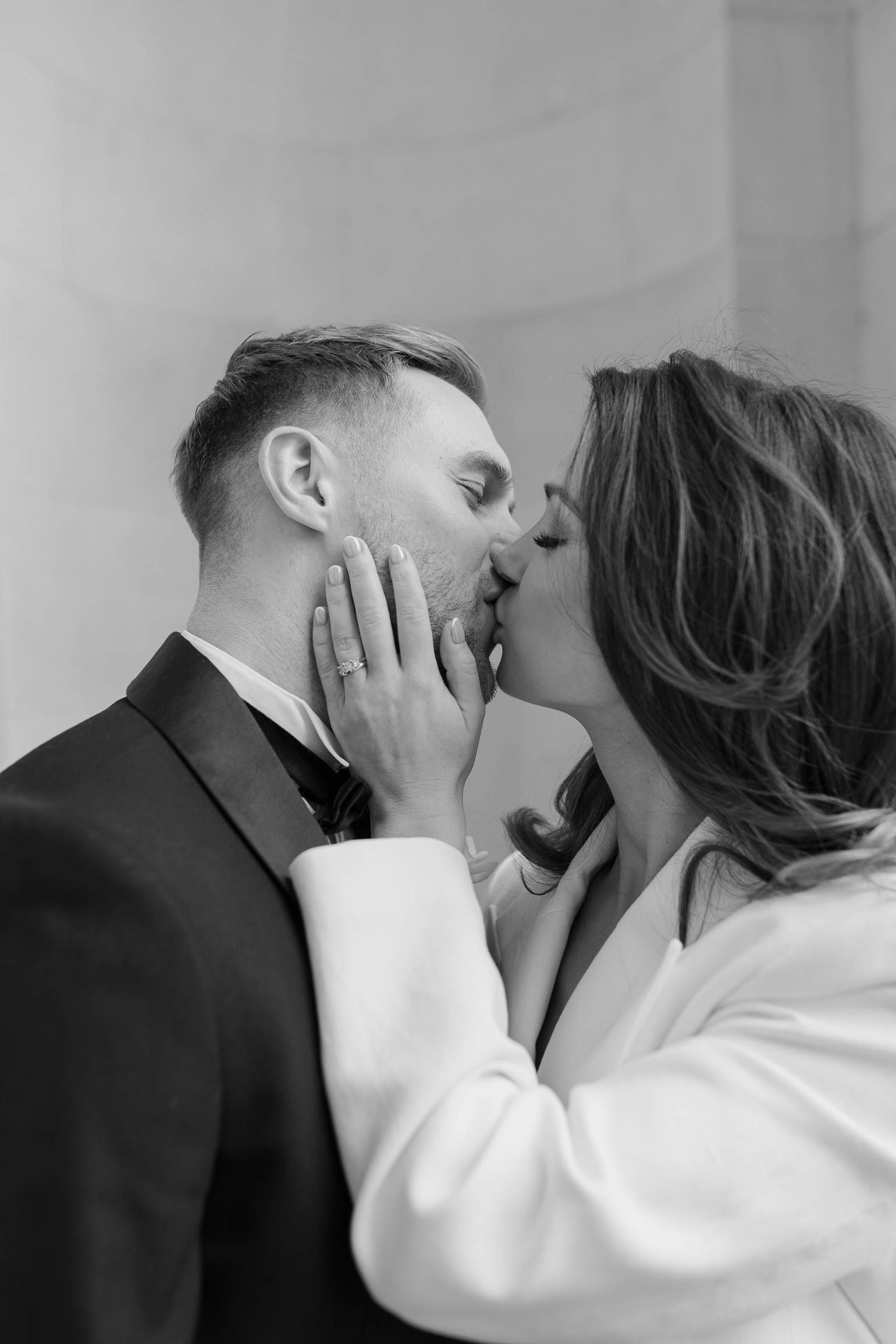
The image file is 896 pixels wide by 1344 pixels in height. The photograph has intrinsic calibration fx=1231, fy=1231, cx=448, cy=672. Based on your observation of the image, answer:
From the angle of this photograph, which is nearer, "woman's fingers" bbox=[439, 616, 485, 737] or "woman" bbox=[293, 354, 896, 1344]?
"woman" bbox=[293, 354, 896, 1344]

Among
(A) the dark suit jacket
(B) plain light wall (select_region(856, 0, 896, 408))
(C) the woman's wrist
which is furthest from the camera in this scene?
(B) plain light wall (select_region(856, 0, 896, 408))

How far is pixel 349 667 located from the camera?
164 centimetres

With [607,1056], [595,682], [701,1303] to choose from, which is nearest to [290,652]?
[595,682]

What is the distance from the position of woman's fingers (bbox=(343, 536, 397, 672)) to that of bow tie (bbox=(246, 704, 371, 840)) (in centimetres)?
15

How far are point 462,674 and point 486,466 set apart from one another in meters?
0.35

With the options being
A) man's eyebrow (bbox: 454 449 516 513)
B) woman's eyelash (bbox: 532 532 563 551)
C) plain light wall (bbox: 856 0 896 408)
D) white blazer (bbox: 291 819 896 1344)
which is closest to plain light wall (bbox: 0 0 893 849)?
plain light wall (bbox: 856 0 896 408)

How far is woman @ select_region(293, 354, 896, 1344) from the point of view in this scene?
1145 mm

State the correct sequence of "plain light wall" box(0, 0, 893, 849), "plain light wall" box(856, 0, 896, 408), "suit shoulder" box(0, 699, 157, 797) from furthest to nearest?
"plain light wall" box(0, 0, 893, 849) < "plain light wall" box(856, 0, 896, 408) < "suit shoulder" box(0, 699, 157, 797)

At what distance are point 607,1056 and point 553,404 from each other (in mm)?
3051

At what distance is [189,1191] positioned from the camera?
115 centimetres

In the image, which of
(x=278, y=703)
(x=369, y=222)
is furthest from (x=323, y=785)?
(x=369, y=222)

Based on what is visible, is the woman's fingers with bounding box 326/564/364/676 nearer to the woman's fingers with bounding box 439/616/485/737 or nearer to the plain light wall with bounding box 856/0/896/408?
the woman's fingers with bounding box 439/616/485/737

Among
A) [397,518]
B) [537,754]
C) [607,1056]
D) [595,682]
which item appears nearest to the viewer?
[607,1056]

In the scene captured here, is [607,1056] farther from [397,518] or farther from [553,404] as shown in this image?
[553,404]
